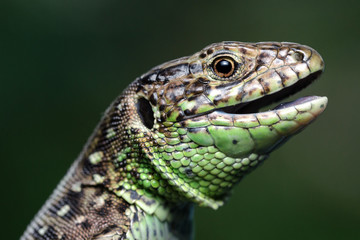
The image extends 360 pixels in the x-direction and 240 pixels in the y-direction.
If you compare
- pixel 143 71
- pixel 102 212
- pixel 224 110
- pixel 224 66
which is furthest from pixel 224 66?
pixel 143 71

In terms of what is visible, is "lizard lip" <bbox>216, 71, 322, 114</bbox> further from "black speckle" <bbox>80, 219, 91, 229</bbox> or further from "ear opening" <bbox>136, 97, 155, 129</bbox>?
"black speckle" <bbox>80, 219, 91, 229</bbox>

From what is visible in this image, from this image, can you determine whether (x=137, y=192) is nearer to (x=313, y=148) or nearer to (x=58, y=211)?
(x=58, y=211)

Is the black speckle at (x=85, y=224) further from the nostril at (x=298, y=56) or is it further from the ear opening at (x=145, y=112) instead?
the nostril at (x=298, y=56)

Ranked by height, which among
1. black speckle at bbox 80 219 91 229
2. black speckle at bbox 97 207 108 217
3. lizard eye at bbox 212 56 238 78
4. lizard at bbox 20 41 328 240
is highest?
lizard eye at bbox 212 56 238 78

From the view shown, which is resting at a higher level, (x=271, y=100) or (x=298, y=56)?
(x=298, y=56)

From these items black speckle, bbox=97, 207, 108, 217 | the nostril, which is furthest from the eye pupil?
black speckle, bbox=97, 207, 108, 217

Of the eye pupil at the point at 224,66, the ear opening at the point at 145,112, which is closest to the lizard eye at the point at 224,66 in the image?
the eye pupil at the point at 224,66

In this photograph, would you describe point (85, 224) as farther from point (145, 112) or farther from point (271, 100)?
point (271, 100)
